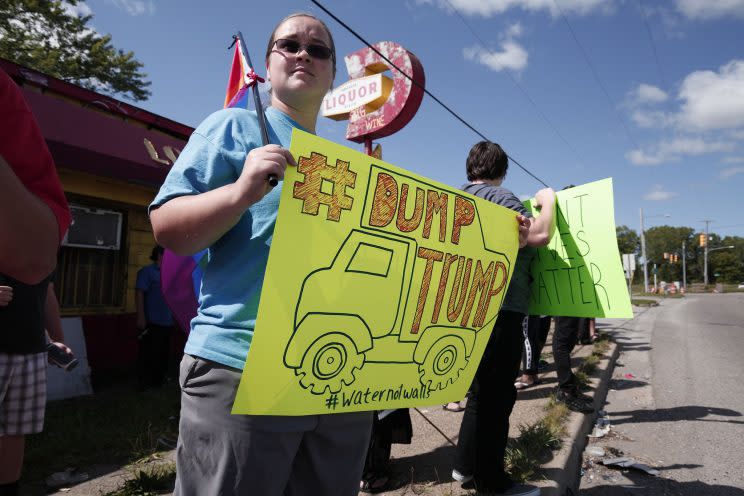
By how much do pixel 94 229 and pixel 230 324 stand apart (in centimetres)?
644

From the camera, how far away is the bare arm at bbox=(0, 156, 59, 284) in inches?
38.4

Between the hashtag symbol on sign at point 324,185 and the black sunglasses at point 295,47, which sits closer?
the hashtag symbol on sign at point 324,185

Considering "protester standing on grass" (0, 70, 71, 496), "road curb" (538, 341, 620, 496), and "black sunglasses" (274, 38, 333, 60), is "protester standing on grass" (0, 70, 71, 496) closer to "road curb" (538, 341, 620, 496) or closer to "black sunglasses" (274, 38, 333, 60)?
"black sunglasses" (274, 38, 333, 60)

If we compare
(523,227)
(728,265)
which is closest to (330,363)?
(523,227)

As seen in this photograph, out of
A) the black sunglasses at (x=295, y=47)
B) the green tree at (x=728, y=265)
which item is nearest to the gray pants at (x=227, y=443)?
the black sunglasses at (x=295, y=47)

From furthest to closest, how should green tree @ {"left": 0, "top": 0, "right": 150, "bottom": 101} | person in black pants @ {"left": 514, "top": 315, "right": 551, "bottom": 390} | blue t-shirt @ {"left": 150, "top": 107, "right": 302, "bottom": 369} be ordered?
green tree @ {"left": 0, "top": 0, "right": 150, "bottom": 101} < person in black pants @ {"left": 514, "top": 315, "right": 551, "bottom": 390} < blue t-shirt @ {"left": 150, "top": 107, "right": 302, "bottom": 369}

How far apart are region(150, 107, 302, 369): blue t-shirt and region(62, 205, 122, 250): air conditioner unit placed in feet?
19.6

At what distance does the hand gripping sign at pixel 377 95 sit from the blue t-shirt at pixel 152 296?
125 inches

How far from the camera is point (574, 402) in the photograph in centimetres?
445

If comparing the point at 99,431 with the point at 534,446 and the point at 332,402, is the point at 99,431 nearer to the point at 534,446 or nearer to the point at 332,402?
the point at 534,446

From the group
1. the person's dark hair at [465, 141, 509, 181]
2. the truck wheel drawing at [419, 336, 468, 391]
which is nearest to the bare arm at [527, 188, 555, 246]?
the person's dark hair at [465, 141, 509, 181]

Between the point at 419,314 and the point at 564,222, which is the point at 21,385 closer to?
the point at 419,314

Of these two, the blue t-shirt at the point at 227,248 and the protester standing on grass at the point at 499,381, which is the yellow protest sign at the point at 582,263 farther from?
the blue t-shirt at the point at 227,248

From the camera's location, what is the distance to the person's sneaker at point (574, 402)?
14.3 ft
